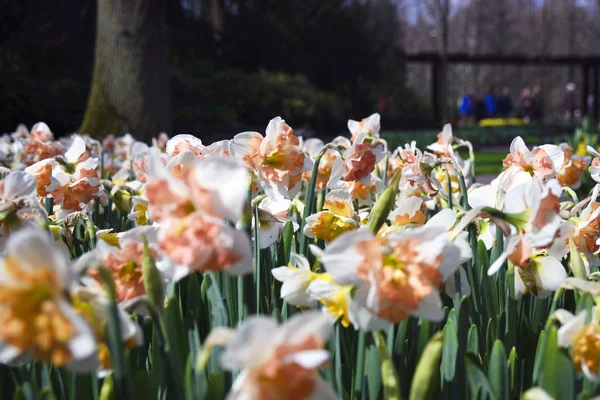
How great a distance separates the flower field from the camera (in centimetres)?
75

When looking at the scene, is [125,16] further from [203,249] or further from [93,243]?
[203,249]

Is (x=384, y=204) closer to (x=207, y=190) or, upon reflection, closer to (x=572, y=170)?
(x=207, y=190)

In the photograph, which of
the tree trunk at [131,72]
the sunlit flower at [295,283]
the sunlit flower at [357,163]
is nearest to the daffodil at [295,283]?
the sunlit flower at [295,283]

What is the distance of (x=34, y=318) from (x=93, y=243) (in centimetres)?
79

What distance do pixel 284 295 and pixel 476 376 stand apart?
0.33 metres

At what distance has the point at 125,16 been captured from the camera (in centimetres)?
859

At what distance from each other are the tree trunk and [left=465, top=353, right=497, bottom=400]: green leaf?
320 inches

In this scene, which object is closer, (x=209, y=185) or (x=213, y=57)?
(x=209, y=185)

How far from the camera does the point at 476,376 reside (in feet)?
3.54

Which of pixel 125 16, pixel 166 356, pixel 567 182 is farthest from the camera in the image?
pixel 125 16

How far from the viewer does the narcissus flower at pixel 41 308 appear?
2.42 feet

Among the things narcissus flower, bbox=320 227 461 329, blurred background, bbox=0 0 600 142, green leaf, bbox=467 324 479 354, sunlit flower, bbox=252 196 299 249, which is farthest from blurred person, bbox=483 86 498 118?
narcissus flower, bbox=320 227 461 329

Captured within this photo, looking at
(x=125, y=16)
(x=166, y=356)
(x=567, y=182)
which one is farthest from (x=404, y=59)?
(x=166, y=356)

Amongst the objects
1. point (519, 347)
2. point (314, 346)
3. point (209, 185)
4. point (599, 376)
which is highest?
point (209, 185)
